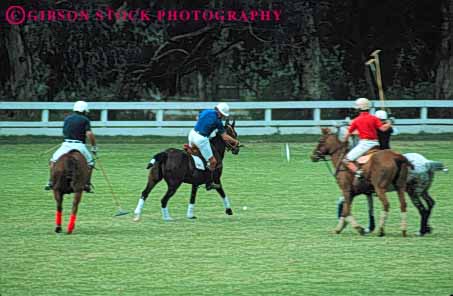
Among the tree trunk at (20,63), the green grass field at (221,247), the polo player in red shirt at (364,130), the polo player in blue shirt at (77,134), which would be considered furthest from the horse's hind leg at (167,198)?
the tree trunk at (20,63)

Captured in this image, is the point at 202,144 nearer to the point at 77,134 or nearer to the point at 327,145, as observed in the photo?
the point at 77,134

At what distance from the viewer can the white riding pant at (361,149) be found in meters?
17.8

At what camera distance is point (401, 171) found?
17.3 m

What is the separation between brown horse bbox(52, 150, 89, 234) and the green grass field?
0.37 metres

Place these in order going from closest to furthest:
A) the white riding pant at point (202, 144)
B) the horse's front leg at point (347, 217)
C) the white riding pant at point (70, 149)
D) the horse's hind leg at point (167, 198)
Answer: the horse's front leg at point (347, 217) < the white riding pant at point (70, 149) < the horse's hind leg at point (167, 198) < the white riding pant at point (202, 144)

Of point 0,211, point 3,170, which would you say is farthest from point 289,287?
Answer: point 3,170

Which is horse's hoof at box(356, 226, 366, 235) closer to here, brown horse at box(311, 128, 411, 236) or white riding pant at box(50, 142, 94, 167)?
brown horse at box(311, 128, 411, 236)

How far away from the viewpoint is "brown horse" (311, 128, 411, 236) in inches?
678

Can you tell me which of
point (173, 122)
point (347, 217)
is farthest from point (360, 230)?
point (173, 122)

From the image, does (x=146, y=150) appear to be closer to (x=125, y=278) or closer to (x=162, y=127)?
(x=162, y=127)

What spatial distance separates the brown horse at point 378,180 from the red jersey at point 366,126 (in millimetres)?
500

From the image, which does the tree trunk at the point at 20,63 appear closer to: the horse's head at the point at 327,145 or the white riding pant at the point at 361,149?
the horse's head at the point at 327,145

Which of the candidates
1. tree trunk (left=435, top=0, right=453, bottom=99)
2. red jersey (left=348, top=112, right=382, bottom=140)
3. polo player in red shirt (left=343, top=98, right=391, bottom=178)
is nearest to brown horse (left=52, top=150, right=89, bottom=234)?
polo player in red shirt (left=343, top=98, right=391, bottom=178)

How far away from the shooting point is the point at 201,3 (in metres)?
45.4
